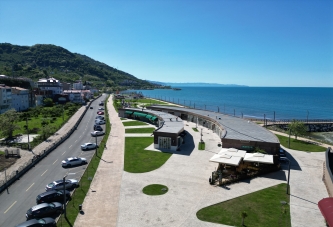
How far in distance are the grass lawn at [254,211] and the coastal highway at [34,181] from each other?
16.8 metres

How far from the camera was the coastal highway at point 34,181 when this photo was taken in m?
22.1

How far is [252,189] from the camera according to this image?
2698 centimetres

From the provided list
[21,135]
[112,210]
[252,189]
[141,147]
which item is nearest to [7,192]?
[112,210]

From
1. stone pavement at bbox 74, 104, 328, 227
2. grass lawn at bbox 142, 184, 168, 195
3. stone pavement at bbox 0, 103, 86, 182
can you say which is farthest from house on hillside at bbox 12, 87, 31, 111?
grass lawn at bbox 142, 184, 168, 195

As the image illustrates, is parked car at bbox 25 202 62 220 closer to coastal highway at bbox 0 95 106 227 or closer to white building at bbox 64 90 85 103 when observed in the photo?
coastal highway at bbox 0 95 106 227

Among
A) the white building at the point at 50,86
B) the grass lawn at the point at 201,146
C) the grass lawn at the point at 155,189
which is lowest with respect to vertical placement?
the grass lawn at the point at 155,189

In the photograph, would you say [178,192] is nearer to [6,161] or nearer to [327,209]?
[327,209]

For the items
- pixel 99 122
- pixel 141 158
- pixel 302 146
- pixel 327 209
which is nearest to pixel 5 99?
pixel 99 122

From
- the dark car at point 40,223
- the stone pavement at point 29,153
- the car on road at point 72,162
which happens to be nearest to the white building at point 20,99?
the stone pavement at point 29,153

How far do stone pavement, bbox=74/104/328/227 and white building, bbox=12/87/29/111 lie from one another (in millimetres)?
66349

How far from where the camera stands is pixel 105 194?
83.8 ft

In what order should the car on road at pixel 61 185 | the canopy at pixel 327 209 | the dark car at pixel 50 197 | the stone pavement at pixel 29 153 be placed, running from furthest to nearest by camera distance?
1. the stone pavement at pixel 29 153
2. the car on road at pixel 61 185
3. the dark car at pixel 50 197
4. the canopy at pixel 327 209

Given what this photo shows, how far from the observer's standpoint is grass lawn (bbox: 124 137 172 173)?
33.3 metres

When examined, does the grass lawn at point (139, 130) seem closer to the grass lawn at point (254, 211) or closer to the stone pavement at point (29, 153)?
the stone pavement at point (29, 153)
